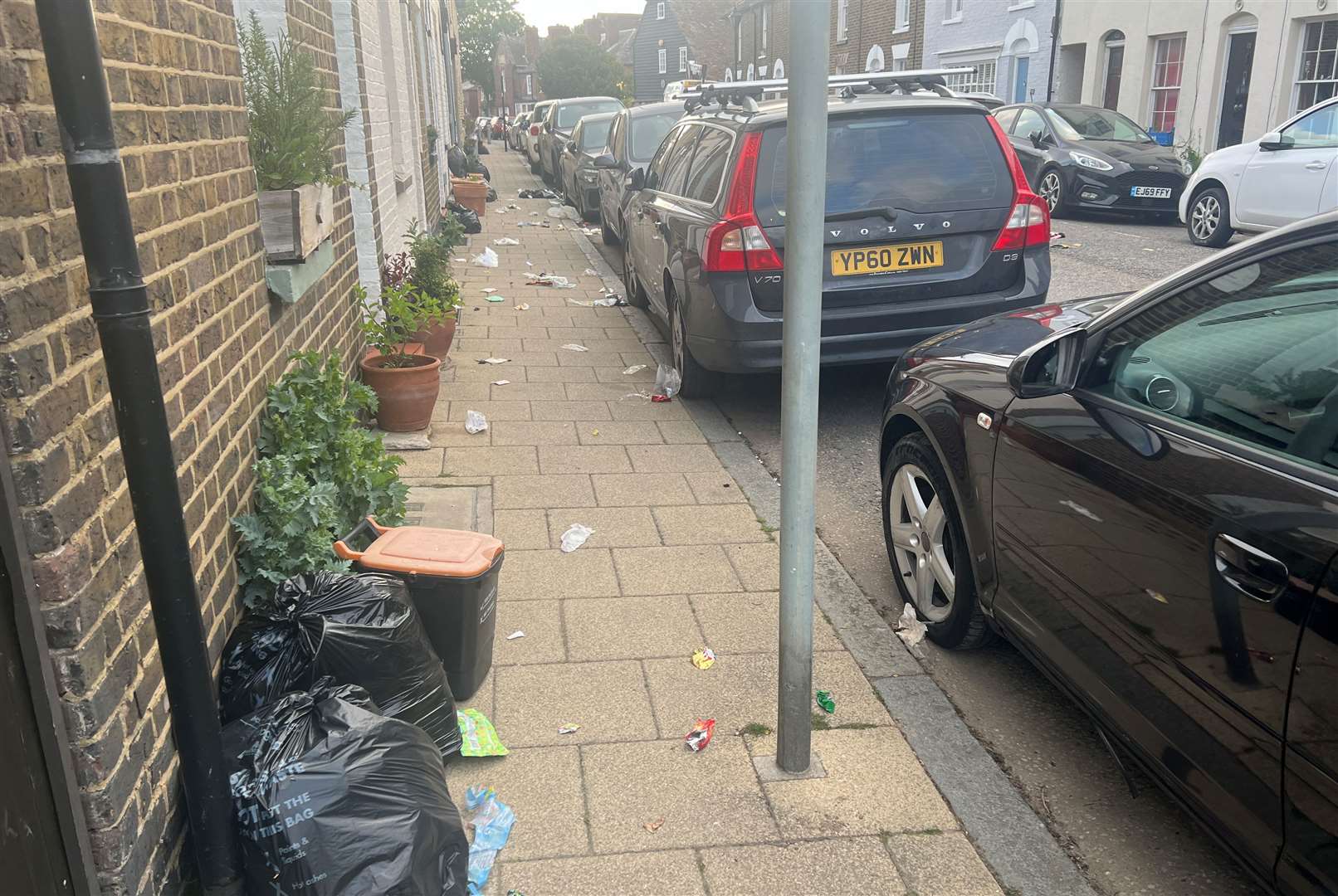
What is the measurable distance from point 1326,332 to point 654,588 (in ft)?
8.69

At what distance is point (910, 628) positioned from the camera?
4.14m

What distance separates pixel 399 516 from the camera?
4.29m

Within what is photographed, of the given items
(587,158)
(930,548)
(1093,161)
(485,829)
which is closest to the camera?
(485,829)

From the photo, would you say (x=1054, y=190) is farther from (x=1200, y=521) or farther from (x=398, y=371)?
(x=1200, y=521)

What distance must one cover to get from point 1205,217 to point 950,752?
470 inches

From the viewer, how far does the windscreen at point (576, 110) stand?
23.6 m

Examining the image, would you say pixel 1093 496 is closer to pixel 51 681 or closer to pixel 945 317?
pixel 51 681

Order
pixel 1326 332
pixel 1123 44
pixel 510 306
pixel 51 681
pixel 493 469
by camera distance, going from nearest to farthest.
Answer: pixel 51 681 → pixel 1326 332 → pixel 493 469 → pixel 510 306 → pixel 1123 44

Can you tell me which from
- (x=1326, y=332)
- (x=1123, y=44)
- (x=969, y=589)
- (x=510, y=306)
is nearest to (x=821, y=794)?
(x=969, y=589)

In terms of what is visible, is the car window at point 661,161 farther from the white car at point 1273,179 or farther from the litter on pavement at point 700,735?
the white car at point 1273,179

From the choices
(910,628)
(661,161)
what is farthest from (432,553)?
(661,161)

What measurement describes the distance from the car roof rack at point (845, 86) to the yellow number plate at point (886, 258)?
42.9 inches

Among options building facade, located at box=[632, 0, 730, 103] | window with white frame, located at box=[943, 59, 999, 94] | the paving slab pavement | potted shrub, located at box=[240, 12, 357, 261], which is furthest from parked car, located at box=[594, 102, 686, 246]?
building facade, located at box=[632, 0, 730, 103]

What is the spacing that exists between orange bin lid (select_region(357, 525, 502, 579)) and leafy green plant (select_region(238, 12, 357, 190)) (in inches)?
59.9
